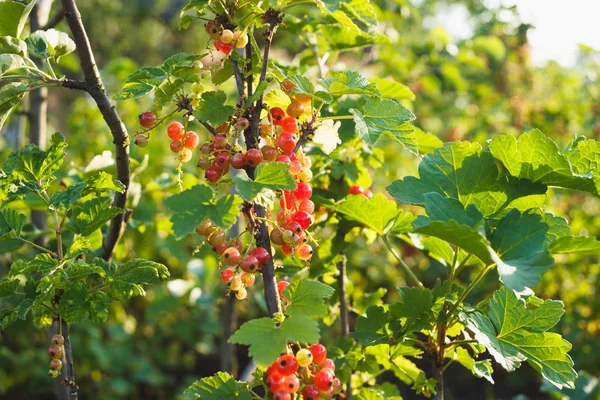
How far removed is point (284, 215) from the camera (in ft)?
2.66

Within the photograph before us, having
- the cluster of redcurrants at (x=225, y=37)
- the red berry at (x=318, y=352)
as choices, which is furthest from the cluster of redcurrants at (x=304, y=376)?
the cluster of redcurrants at (x=225, y=37)

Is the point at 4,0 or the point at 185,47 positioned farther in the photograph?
the point at 185,47

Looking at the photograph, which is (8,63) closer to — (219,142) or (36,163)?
(36,163)

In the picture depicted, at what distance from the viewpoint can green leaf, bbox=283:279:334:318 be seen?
73cm

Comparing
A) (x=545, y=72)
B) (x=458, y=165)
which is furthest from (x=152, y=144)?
(x=545, y=72)

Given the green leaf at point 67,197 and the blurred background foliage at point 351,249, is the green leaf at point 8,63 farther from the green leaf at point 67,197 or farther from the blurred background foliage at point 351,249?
the blurred background foliage at point 351,249

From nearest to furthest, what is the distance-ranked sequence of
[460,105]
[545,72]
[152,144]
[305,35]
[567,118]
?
1. [305,35]
2. [152,144]
3. [567,118]
4. [460,105]
5. [545,72]

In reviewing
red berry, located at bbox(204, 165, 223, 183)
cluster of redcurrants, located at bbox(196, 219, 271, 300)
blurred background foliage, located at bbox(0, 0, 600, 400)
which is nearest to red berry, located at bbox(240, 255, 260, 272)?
cluster of redcurrants, located at bbox(196, 219, 271, 300)

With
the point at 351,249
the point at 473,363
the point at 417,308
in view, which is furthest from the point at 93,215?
the point at 351,249

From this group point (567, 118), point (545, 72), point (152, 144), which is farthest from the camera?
point (545, 72)

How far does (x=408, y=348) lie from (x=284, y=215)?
1.07 feet

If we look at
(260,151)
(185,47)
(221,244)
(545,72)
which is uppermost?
(185,47)

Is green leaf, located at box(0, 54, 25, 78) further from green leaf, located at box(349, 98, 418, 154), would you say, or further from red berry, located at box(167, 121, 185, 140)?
green leaf, located at box(349, 98, 418, 154)

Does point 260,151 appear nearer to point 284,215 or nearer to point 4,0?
point 284,215
